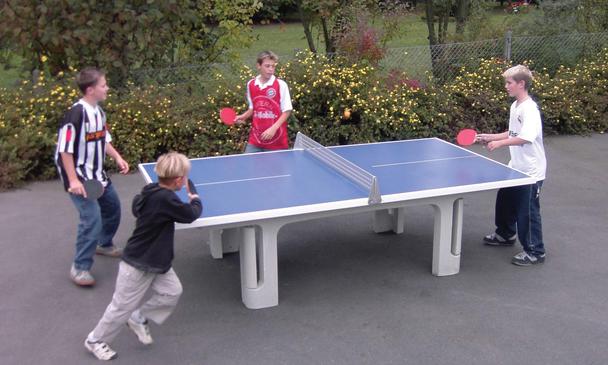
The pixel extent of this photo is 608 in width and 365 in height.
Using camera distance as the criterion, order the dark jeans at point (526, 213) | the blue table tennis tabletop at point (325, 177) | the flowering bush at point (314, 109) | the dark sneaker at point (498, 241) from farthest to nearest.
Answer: the flowering bush at point (314, 109) < the dark sneaker at point (498, 241) < the dark jeans at point (526, 213) < the blue table tennis tabletop at point (325, 177)

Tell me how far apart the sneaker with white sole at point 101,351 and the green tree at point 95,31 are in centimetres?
539

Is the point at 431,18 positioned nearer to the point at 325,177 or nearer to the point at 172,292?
the point at 325,177

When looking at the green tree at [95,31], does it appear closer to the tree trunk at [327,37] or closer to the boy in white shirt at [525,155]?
the tree trunk at [327,37]

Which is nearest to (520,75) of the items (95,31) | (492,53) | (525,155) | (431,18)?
(525,155)

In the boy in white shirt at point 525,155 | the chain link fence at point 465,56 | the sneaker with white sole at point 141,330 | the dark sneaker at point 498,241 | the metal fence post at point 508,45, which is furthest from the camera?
the metal fence post at point 508,45

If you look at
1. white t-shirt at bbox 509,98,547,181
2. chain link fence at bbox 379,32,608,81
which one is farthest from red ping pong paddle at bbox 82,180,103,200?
chain link fence at bbox 379,32,608,81

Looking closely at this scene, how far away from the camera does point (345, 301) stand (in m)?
4.96

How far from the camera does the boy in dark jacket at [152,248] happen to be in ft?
12.8

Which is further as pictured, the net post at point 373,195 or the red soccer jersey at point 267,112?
the red soccer jersey at point 267,112

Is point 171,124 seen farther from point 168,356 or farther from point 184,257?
point 168,356

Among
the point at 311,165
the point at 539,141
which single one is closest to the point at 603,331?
the point at 539,141

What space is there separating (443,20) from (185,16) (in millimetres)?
5848

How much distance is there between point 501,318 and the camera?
4.67 metres

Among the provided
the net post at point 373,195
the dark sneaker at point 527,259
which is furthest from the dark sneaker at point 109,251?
the dark sneaker at point 527,259
